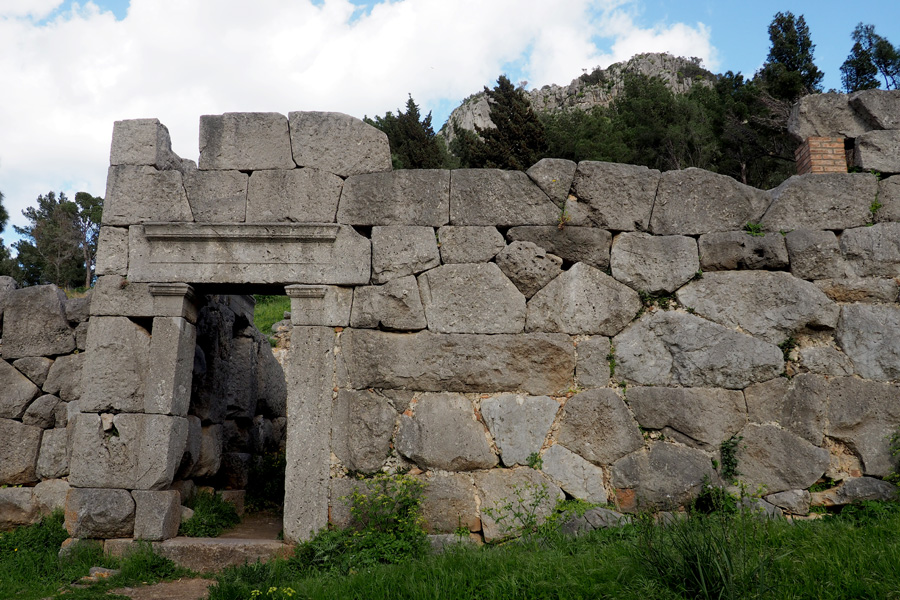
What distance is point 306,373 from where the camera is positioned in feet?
16.9

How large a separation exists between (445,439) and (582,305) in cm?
159

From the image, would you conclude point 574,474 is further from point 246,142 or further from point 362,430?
point 246,142

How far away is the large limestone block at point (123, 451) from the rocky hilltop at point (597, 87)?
37.0m

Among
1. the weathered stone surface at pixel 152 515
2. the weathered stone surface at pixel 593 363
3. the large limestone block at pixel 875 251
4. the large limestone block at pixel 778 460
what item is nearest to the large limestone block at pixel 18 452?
the weathered stone surface at pixel 152 515

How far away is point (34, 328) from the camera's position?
5652mm

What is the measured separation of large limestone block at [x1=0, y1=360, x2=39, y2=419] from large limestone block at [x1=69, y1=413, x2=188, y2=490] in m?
0.82

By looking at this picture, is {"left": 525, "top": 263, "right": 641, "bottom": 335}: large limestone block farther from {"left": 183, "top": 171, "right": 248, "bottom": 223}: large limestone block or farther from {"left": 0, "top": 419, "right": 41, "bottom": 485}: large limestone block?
{"left": 0, "top": 419, "right": 41, "bottom": 485}: large limestone block

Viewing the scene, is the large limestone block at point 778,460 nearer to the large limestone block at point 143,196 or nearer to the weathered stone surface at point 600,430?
the weathered stone surface at point 600,430

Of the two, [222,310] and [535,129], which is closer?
[222,310]

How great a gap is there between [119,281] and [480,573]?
386 cm

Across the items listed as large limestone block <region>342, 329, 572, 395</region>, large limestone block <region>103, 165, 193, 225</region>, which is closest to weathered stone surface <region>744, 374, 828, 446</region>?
large limestone block <region>342, 329, 572, 395</region>

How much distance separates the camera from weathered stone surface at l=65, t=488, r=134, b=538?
4.86 metres

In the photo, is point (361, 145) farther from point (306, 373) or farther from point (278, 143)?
point (306, 373)

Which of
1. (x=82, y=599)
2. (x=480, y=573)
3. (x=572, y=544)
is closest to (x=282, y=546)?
(x=82, y=599)
